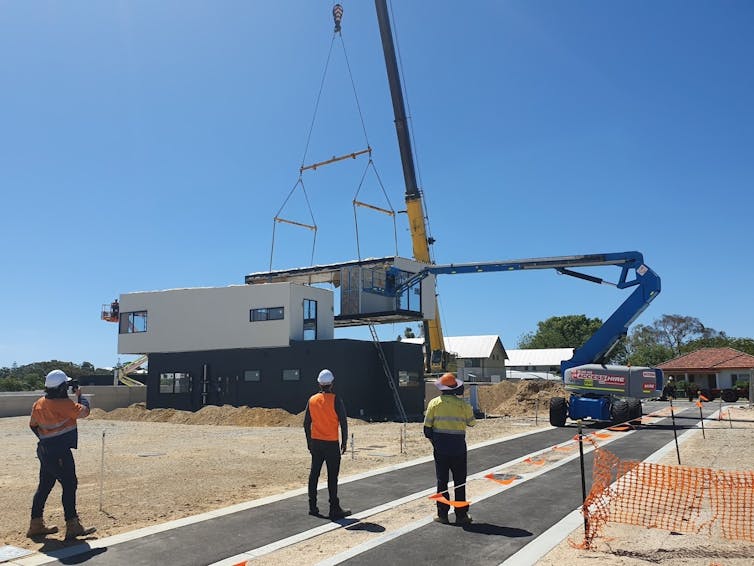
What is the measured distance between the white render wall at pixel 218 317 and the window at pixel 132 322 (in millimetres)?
240

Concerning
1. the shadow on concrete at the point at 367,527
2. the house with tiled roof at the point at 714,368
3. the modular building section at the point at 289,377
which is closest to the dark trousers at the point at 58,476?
the shadow on concrete at the point at 367,527

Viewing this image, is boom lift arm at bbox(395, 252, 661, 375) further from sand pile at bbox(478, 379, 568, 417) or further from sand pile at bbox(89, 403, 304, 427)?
sand pile at bbox(89, 403, 304, 427)

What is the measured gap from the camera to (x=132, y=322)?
33.6m

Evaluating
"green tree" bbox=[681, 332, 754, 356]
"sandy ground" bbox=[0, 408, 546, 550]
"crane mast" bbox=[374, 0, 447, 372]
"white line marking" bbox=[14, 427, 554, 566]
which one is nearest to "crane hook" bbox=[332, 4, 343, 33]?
"crane mast" bbox=[374, 0, 447, 372]

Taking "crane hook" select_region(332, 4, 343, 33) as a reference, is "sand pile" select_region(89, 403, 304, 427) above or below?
below

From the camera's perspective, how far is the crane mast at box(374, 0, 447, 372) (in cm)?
3222

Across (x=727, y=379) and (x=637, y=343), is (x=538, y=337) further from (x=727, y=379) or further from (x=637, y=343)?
(x=727, y=379)

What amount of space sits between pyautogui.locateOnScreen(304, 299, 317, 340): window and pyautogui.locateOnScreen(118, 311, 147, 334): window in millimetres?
10012

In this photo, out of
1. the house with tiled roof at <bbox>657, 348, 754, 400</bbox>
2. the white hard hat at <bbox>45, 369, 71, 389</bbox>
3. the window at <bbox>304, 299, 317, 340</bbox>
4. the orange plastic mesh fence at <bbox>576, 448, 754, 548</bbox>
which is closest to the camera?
the orange plastic mesh fence at <bbox>576, 448, 754, 548</bbox>

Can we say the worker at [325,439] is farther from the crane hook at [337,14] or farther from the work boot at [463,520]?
the crane hook at [337,14]

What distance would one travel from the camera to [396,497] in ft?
30.4

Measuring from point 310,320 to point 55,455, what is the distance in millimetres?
22398

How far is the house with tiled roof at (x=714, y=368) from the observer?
4888cm

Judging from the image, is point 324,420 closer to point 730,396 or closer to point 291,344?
point 291,344
